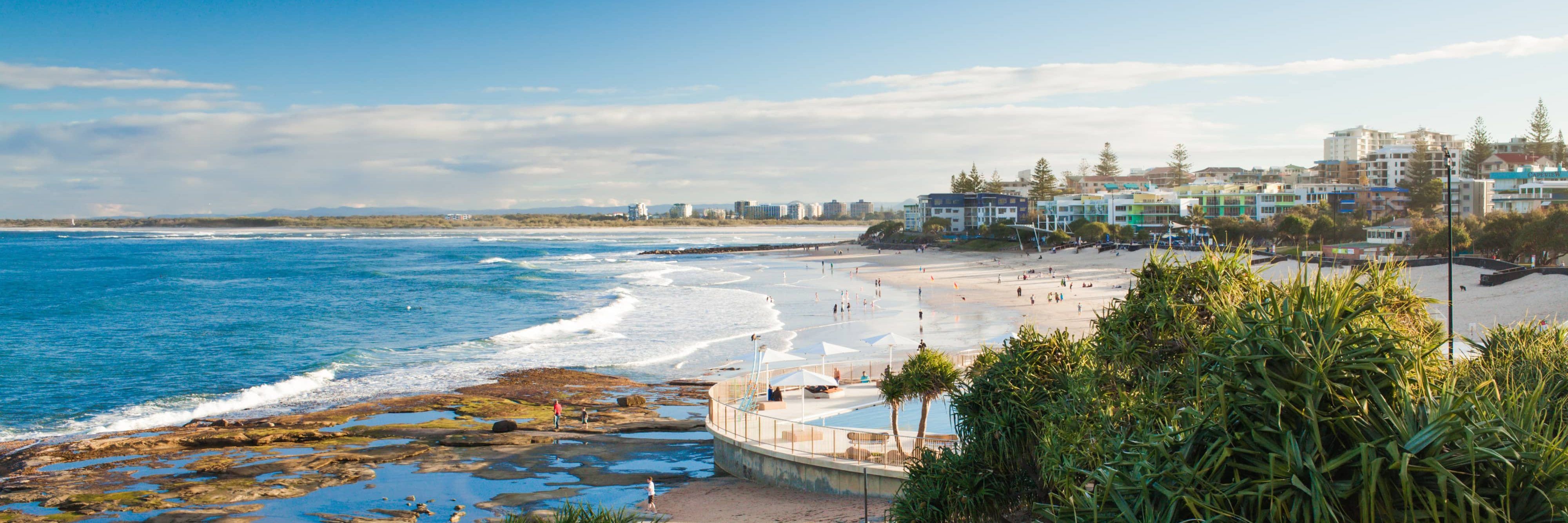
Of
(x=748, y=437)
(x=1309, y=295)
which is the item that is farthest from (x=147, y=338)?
(x=1309, y=295)

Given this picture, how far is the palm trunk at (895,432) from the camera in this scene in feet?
53.0

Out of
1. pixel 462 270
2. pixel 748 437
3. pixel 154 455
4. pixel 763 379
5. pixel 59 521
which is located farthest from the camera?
pixel 462 270

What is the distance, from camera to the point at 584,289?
6481cm

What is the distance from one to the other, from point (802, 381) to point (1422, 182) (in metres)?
106

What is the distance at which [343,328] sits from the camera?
4612cm

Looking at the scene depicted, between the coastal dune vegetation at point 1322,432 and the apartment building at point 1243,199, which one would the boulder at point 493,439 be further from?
the apartment building at point 1243,199

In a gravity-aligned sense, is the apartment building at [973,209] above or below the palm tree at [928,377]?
above

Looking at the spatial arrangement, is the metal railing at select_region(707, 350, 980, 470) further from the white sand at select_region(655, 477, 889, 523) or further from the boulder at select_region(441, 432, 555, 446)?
the boulder at select_region(441, 432, 555, 446)

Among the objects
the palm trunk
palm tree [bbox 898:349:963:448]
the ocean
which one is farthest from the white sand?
the ocean

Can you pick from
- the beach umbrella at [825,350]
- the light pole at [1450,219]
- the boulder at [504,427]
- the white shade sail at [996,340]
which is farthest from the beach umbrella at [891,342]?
the light pole at [1450,219]

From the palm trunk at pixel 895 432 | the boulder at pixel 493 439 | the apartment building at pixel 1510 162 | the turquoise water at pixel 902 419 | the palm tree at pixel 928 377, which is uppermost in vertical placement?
the apartment building at pixel 1510 162

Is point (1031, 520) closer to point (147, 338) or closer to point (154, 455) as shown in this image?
point (154, 455)

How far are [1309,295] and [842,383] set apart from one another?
Result: 64.7 ft

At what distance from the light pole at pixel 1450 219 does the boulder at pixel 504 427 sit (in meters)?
20.2
